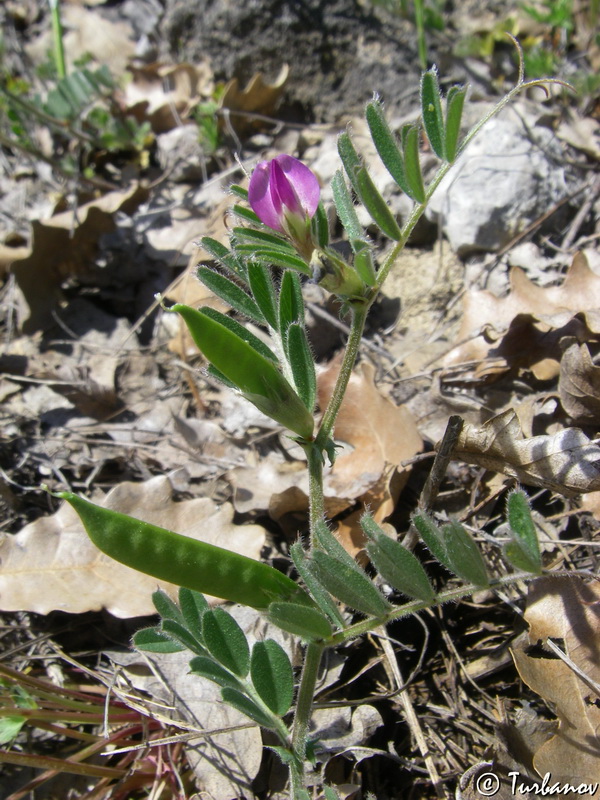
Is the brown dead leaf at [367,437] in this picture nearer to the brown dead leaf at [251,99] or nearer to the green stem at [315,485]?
the green stem at [315,485]

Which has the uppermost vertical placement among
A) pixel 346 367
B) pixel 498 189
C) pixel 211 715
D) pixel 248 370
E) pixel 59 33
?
pixel 59 33

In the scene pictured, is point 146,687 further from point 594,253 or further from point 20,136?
point 20,136

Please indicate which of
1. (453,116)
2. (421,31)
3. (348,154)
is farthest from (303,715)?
(421,31)

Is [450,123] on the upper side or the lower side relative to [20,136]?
upper

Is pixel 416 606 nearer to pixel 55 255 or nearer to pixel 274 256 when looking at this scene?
pixel 274 256

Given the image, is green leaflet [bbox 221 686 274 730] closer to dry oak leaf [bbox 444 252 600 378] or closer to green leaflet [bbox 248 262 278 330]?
Result: green leaflet [bbox 248 262 278 330]

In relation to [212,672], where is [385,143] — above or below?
above

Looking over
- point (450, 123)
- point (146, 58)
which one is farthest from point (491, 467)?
point (146, 58)
